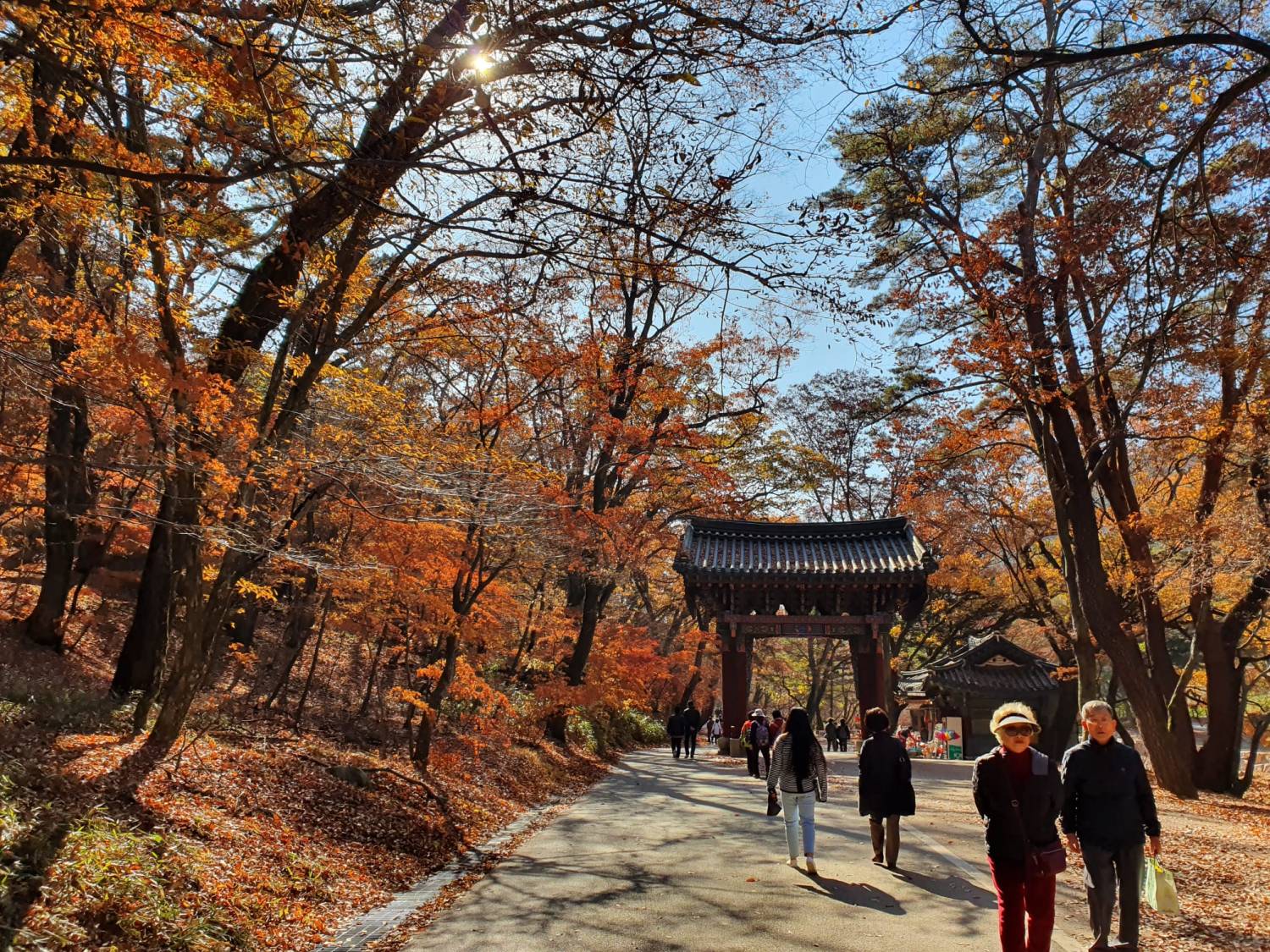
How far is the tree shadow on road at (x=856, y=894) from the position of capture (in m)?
6.31

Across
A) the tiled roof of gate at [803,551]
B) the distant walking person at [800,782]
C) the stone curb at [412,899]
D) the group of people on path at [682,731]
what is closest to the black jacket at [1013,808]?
the distant walking person at [800,782]

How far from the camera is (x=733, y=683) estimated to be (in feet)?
62.4

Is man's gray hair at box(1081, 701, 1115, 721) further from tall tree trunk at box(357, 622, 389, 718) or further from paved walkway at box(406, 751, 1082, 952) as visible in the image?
tall tree trunk at box(357, 622, 389, 718)

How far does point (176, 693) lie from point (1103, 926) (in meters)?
7.95

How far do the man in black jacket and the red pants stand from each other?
2.21 feet

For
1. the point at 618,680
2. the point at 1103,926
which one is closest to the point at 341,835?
the point at 1103,926

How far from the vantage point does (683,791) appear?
14164 mm

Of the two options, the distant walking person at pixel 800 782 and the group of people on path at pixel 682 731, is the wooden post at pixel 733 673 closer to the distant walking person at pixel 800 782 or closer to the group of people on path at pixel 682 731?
the group of people on path at pixel 682 731

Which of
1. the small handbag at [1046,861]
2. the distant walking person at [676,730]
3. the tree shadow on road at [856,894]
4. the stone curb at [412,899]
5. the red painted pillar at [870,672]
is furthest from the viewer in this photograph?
the distant walking person at [676,730]

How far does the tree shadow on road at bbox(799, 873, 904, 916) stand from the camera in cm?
631

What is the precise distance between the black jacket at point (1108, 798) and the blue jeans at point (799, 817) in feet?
9.02

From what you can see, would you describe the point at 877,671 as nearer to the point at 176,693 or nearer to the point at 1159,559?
the point at 1159,559

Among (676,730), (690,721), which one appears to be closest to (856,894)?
(676,730)

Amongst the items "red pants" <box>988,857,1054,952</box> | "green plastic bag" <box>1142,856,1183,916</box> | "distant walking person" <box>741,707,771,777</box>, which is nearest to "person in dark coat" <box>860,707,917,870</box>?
"green plastic bag" <box>1142,856,1183,916</box>
